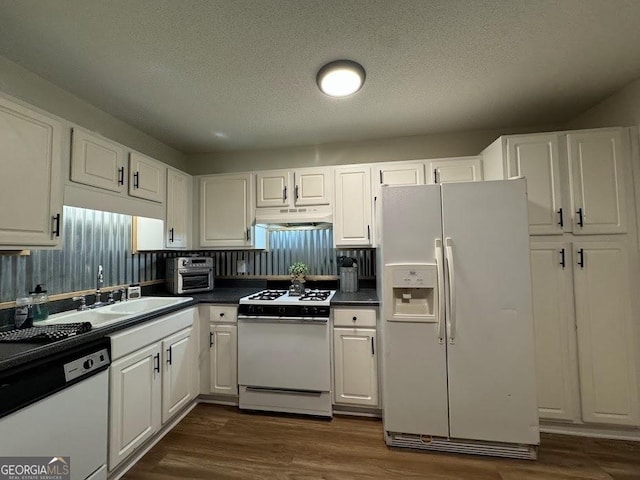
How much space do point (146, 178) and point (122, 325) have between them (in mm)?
1219

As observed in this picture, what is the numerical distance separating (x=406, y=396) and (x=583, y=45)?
93.9 inches

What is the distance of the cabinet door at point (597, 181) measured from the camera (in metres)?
2.01

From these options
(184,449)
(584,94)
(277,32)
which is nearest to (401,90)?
(277,32)

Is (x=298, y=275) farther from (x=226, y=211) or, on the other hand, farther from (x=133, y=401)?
(x=133, y=401)

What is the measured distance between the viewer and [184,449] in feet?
6.45

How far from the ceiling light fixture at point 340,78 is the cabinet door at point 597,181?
1.61 m

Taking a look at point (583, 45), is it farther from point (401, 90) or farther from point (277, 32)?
point (277, 32)

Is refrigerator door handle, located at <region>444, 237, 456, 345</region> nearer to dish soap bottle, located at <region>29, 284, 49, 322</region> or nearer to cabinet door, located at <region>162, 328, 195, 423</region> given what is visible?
cabinet door, located at <region>162, 328, 195, 423</region>

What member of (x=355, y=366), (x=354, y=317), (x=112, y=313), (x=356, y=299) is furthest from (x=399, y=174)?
(x=112, y=313)

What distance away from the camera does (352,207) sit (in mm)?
2689

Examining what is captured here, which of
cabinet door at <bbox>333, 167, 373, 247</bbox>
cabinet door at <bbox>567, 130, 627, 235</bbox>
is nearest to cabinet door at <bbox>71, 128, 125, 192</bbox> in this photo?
cabinet door at <bbox>333, 167, 373, 247</bbox>

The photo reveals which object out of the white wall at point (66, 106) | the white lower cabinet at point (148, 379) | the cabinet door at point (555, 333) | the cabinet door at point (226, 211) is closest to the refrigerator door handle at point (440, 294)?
the cabinet door at point (555, 333)

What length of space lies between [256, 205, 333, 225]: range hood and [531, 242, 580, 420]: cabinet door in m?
1.72

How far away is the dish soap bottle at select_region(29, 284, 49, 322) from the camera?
173cm
